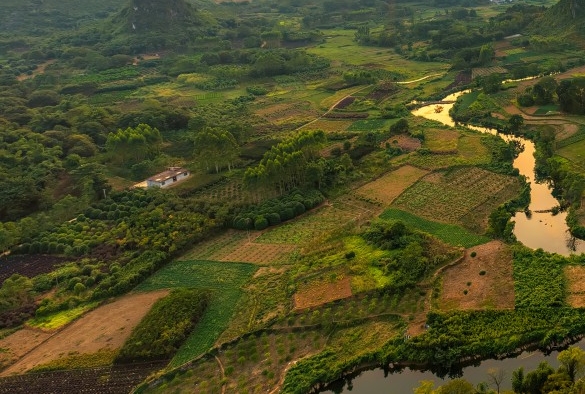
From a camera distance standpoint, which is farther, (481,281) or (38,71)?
(38,71)

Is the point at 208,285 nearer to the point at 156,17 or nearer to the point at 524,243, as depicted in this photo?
the point at 524,243

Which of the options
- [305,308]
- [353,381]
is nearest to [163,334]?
[305,308]

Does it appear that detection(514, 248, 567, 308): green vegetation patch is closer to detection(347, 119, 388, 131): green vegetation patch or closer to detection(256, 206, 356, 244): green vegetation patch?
detection(256, 206, 356, 244): green vegetation patch

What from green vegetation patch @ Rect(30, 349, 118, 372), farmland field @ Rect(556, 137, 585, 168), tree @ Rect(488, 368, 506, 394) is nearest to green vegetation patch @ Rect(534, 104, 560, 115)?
farmland field @ Rect(556, 137, 585, 168)

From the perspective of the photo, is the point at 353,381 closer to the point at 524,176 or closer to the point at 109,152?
the point at 524,176

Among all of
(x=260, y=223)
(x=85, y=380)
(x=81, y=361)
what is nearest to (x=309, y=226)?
(x=260, y=223)

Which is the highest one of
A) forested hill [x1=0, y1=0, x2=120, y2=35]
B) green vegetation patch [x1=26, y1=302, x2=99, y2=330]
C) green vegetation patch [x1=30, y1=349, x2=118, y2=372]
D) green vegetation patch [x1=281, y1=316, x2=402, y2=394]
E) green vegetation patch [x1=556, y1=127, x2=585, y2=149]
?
forested hill [x1=0, y1=0, x2=120, y2=35]

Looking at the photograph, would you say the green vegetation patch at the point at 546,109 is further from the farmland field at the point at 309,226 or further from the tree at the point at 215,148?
the tree at the point at 215,148
